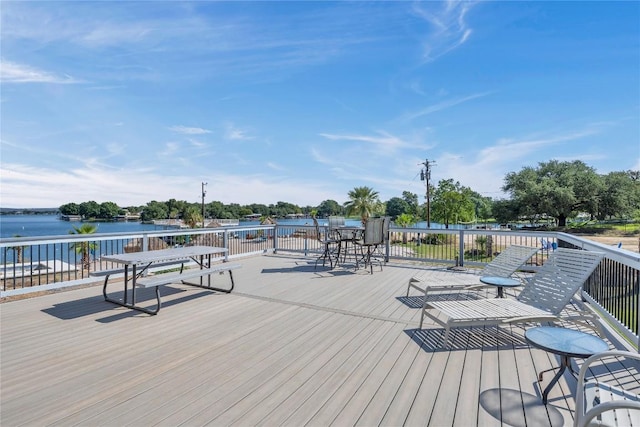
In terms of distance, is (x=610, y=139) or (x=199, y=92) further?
(x=610, y=139)

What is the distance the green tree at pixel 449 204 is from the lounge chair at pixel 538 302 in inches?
1062

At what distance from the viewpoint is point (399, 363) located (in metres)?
2.59

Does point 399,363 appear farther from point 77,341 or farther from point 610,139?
point 610,139

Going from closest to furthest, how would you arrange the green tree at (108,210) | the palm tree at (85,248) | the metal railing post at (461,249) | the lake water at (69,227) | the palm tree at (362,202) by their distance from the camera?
1. the palm tree at (85,248)
2. the metal railing post at (461,249)
3. the palm tree at (362,202)
4. the lake water at (69,227)
5. the green tree at (108,210)

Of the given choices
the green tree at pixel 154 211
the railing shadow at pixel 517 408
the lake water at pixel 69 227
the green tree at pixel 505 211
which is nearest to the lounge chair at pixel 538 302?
the railing shadow at pixel 517 408

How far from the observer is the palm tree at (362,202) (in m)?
27.4

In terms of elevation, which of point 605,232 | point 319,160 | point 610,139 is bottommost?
point 605,232

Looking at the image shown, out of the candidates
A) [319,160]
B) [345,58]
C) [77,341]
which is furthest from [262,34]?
[319,160]

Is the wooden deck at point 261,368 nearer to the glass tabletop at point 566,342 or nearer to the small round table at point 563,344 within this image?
the small round table at point 563,344

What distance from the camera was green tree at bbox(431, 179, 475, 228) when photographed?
3072 cm

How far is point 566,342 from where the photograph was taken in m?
2.06

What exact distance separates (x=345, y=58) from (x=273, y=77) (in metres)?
2.99

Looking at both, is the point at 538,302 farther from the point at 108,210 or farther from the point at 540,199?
the point at 108,210

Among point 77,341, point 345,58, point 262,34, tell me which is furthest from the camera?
point 345,58
